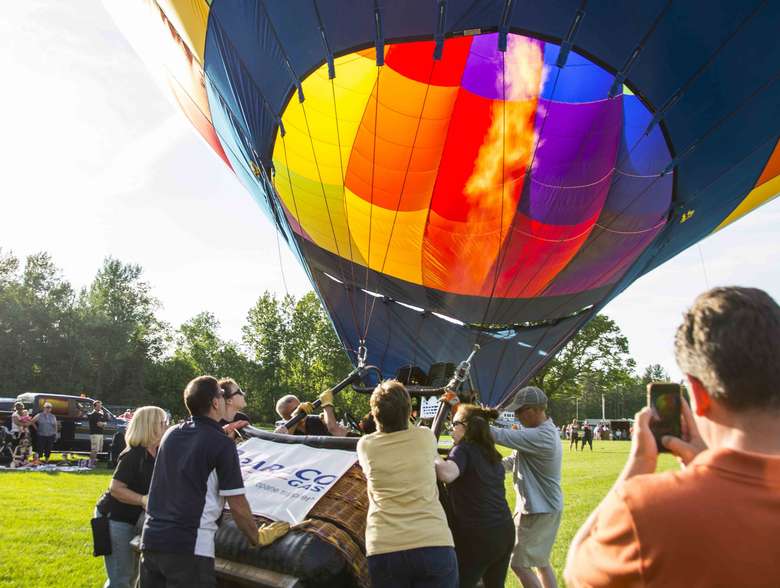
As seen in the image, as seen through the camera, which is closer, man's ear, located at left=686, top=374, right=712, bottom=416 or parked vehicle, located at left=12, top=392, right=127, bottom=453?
man's ear, located at left=686, top=374, right=712, bottom=416

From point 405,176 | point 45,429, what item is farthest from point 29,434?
point 405,176

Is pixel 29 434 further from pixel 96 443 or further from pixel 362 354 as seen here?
pixel 362 354

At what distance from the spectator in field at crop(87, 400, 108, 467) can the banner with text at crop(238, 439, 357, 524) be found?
1101 cm

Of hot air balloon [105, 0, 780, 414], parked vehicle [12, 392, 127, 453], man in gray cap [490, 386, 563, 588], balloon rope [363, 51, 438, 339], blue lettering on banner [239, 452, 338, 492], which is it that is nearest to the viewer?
blue lettering on banner [239, 452, 338, 492]

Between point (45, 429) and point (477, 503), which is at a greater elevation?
point (477, 503)

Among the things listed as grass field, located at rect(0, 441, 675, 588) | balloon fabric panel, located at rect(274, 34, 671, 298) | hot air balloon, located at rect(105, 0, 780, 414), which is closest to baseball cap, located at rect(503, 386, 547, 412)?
grass field, located at rect(0, 441, 675, 588)

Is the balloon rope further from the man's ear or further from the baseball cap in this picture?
the man's ear

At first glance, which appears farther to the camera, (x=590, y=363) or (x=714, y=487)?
(x=590, y=363)

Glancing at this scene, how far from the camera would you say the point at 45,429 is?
12852 mm

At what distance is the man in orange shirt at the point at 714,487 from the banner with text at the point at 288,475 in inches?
Answer: 79.2

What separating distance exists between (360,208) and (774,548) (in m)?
7.67

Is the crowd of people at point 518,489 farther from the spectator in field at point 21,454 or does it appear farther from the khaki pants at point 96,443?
the khaki pants at point 96,443

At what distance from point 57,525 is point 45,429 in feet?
24.5

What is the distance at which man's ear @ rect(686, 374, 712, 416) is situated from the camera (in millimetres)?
1235
